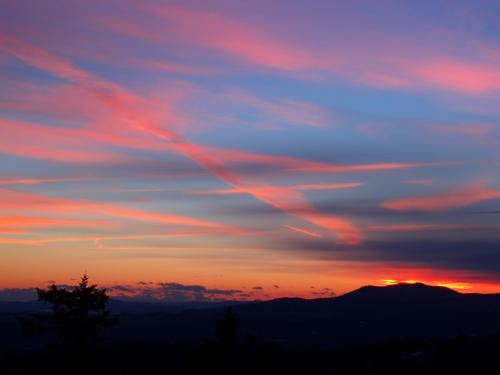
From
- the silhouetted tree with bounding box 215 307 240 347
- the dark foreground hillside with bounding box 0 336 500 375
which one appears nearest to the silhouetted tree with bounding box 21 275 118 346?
the dark foreground hillside with bounding box 0 336 500 375

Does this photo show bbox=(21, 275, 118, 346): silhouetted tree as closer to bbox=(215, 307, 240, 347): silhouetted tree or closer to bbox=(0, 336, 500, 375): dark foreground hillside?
bbox=(0, 336, 500, 375): dark foreground hillside

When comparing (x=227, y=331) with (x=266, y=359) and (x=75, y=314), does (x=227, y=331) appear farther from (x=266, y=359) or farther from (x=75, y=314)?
(x=75, y=314)

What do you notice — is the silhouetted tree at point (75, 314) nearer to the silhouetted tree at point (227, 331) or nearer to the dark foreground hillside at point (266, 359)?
the dark foreground hillside at point (266, 359)

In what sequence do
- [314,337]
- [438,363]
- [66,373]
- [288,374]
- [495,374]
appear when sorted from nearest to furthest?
[495,374]
[288,374]
[438,363]
[66,373]
[314,337]

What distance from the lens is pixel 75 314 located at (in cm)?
4319

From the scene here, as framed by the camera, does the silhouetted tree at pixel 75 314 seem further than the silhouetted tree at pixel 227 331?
Yes

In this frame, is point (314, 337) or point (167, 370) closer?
point (167, 370)

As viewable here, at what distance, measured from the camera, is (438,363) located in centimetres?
3631

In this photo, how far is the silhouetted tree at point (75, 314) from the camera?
43000mm

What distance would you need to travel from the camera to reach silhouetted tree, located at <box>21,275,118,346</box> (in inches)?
1693

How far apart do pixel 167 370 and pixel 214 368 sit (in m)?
19.2

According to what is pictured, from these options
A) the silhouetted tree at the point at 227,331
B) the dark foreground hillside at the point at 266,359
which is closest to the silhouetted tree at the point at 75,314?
the dark foreground hillside at the point at 266,359

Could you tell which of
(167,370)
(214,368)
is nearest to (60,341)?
(167,370)

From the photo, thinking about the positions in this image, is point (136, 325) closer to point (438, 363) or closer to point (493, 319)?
point (493, 319)
